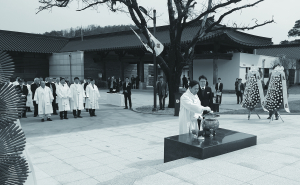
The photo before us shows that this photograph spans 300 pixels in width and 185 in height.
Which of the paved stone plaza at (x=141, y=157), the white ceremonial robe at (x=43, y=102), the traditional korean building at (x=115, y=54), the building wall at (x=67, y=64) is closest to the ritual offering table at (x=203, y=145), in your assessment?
the paved stone plaza at (x=141, y=157)

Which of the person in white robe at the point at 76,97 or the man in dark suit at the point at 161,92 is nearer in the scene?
the person in white robe at the point at 76,97

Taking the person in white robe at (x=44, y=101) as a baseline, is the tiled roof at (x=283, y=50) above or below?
above

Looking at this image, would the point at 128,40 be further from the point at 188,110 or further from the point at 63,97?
the point at 188,110

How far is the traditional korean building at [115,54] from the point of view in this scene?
2325 centimetres

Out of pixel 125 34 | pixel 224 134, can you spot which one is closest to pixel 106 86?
pixel 125 34

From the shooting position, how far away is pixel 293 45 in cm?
3528

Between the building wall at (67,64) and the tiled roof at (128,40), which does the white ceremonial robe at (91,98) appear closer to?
the tiled roof at (128,40)

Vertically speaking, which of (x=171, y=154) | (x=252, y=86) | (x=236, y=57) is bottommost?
(x=171, y=154)

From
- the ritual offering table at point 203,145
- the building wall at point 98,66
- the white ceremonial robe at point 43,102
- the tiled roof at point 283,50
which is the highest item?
the tiled roof at point 283,50

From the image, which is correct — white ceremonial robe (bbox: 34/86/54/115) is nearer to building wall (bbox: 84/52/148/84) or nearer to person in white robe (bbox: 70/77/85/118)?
person in white robe (bbox: 70/77/85/118)

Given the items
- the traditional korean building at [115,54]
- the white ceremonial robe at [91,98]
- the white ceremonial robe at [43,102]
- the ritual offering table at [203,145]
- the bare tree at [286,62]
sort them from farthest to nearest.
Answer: the bare tree at [286,62]
the traditional korean building at [115,54]
the white ceremonial robe at [91,98]
the white ceremonial robe at [43,102]
the ritual offering table at [203,145]

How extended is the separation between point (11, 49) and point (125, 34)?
11.8 metres

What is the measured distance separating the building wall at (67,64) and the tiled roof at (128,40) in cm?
242

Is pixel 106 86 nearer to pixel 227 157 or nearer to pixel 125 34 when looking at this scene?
pixel 125 34
